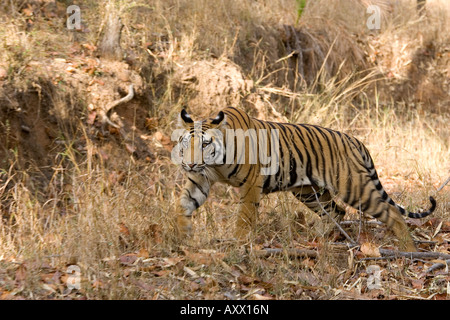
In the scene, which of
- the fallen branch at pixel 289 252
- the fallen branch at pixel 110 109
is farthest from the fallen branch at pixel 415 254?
the fallen branch at pixel 110 109

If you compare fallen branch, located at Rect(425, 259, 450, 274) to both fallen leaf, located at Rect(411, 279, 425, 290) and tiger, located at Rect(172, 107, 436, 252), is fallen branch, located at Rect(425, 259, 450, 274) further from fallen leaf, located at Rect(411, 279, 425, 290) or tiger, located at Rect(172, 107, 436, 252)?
tiger, located at Rect(172, 107, 436, 252)

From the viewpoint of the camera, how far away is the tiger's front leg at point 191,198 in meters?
4.97

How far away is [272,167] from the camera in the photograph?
17.5ft

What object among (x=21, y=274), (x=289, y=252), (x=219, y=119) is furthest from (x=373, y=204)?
(x=21, y=274)

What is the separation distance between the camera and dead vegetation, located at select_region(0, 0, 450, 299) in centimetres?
420

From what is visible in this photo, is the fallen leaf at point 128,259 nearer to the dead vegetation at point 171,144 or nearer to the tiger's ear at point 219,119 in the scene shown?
the dead vegetation at point 171,144

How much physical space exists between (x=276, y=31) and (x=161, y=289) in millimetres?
8104

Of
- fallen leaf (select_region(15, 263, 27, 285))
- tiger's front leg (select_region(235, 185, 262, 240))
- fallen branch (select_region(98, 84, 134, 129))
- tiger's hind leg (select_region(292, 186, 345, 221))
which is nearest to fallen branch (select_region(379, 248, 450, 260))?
tiger's hind leg (select_region(292, 186, 345, 221))

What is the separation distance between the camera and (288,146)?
18.0ft

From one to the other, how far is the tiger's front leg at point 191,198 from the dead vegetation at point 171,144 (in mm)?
136

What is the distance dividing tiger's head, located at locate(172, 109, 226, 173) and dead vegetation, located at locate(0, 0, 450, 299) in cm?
46

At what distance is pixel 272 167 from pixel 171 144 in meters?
3.60

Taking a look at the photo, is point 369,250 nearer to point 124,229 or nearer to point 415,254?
point 415,254

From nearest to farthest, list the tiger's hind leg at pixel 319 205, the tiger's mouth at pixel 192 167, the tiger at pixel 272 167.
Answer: the tiger's mouth at pixel 192 167 < the tiger at pixel 272 167 < the tiger's hind leg at pixel 319 205
